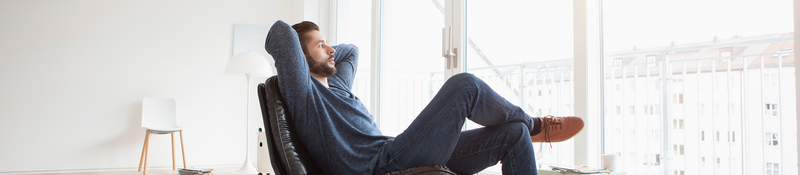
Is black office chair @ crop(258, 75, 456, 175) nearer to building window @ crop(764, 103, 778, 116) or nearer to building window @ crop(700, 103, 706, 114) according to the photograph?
building window @ crop(764, 103, 778, 116)

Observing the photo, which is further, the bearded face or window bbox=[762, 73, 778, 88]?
window bbox=[762, 73, 778, 88]

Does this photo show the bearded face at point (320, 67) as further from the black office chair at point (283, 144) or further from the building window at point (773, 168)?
the building window at point (773, 168)

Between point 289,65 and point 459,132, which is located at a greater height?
point 289,65

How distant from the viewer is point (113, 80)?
4.34 m

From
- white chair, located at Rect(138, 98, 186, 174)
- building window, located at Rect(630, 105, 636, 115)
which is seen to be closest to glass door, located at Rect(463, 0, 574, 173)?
building window, located at Rect(630, 105, 636, 115)

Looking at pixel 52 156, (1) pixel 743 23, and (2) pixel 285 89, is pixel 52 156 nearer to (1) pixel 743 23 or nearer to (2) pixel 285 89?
(2) pixel 285 89

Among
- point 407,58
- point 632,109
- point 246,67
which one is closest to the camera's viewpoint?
point 632,109

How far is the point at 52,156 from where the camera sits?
13.7 feet

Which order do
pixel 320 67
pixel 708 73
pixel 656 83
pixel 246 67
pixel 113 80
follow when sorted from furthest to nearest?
pixel 113 80, pixel 246 67, pixel 656 83, pixel 708 73, pixel 320 67

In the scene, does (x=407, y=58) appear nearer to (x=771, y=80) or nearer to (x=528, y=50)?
(x=528, y=50)

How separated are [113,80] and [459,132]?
3821 millimetres

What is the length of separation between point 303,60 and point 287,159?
1.09 ft

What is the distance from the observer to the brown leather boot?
1.73m

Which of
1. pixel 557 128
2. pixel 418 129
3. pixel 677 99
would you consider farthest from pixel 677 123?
pixel 418 129
